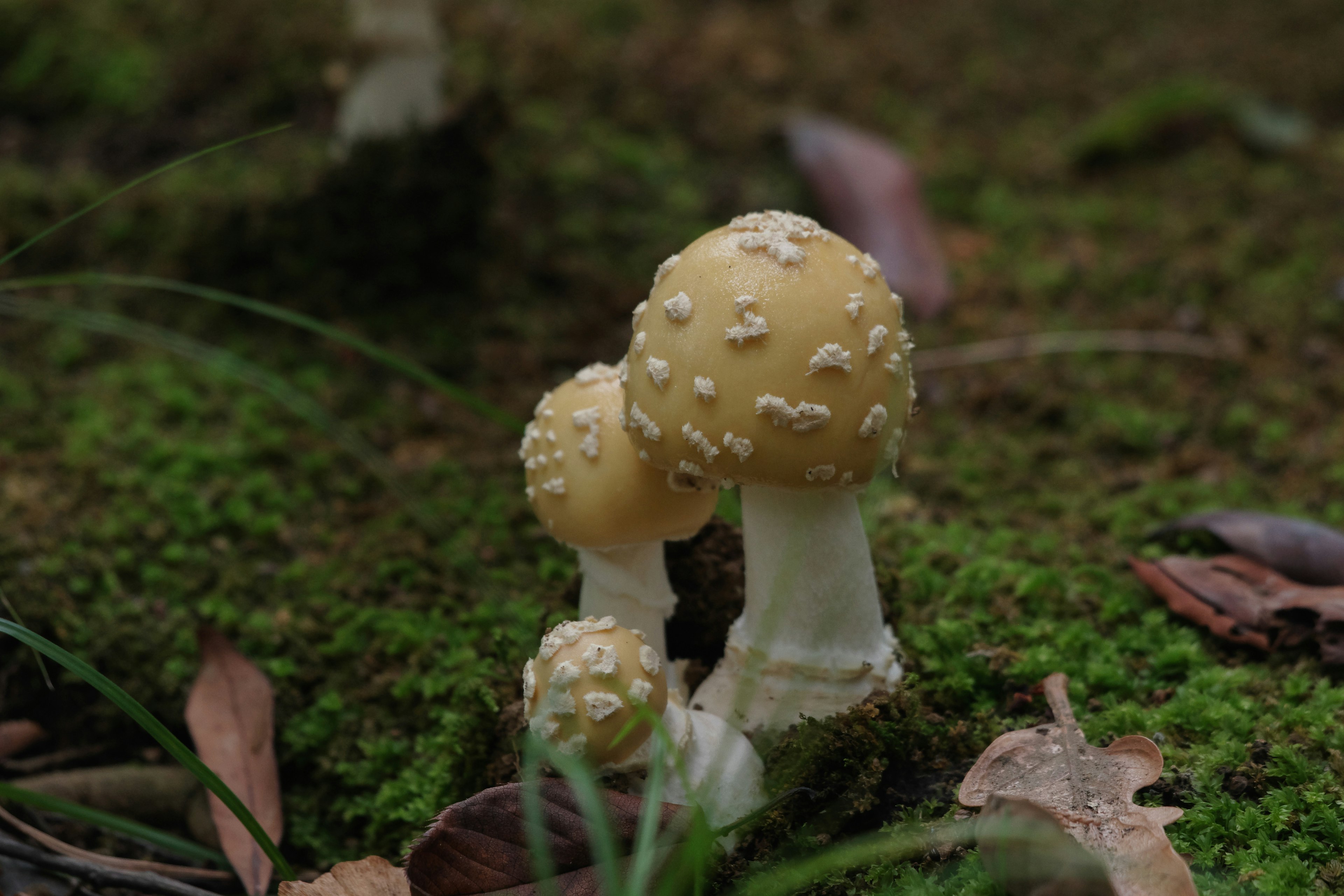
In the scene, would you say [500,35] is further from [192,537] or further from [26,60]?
[192,537]

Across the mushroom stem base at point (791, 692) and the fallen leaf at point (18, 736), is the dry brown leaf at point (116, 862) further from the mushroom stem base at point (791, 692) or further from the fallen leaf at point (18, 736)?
the mushroom stem base at point (791, 692)

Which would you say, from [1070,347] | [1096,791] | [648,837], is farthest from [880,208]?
[648,837]

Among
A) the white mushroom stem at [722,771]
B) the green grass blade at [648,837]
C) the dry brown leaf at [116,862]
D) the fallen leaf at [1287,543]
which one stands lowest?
the dry brown leaf at [116,862]

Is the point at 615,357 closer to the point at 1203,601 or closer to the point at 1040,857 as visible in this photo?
the point at 1203,601

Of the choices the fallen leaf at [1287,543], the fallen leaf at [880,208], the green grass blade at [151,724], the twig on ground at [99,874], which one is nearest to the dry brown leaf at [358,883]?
the green grass blade at [151,724]

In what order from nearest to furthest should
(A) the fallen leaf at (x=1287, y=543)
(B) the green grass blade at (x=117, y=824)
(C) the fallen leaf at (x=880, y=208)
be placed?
1. (B) the green grass blade at (x=117, y=824)
2. (A) the fallen leaf at (x=1287, y=543)
3. (C) the fallen leaf at (x=880, y=208)
